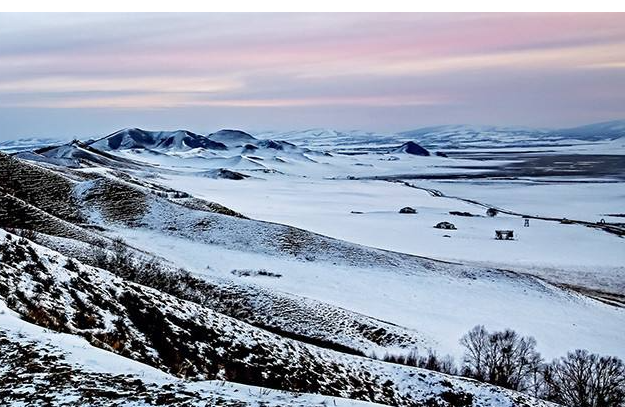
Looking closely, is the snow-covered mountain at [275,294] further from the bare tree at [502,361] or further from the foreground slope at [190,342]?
the bare tree at [502,361]

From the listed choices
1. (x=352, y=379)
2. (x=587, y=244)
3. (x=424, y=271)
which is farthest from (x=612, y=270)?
(x=352, y=379)

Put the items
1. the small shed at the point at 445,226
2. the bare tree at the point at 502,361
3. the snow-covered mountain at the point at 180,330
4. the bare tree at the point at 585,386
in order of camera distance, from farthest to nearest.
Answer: the small shed at the point at 445,226
the bare tree at the point at 502,361
the bare tree at the point at 585,386
the snow-covered mountain at the point at 180,330

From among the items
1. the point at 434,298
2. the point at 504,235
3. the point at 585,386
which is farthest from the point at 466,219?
the point at 585,386

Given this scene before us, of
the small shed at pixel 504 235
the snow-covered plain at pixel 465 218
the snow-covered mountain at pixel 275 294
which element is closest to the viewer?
the snow-covered mountain at pixel 275 294

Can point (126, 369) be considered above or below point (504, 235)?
above

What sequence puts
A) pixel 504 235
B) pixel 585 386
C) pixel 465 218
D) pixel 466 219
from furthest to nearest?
1. pixel 465 218
2. pixel 466 219
3. pixel 504 235
4. pixel 585 386

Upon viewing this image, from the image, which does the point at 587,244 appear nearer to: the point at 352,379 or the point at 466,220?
the point at 466,220

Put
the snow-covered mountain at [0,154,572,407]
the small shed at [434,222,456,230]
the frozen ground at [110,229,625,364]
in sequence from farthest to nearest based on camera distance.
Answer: the small shed at [434,222,456,230], the frozen ground at [110,229,625,364], the snow-covered mountain at [0,154,572,407]

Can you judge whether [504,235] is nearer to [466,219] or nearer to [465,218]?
[466,219]

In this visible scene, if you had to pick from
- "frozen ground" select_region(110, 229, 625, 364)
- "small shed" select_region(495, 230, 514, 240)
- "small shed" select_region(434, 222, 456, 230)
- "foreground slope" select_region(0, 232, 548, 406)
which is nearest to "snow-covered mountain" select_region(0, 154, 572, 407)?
"foreground slope" select_region(0, 232, 548, 406)

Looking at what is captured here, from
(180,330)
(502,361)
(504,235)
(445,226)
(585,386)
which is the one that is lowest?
(504,235)

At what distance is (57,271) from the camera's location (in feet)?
52.8

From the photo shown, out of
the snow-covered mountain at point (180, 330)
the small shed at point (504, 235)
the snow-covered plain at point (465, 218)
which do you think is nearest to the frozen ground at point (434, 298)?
the snow-covered mountain at point (180, 330)

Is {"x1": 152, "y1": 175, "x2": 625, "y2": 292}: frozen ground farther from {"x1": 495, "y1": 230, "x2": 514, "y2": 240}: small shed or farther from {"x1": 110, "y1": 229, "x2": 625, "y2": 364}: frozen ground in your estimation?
{"x1": 110, "y1": 229, "x2": 625, "y2": 364}: frozen ground
